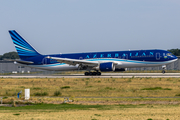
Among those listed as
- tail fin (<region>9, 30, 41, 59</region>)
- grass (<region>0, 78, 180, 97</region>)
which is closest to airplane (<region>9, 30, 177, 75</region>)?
tail fin (<region>9, 30, 41, 59</region>)

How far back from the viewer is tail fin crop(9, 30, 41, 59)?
188ft

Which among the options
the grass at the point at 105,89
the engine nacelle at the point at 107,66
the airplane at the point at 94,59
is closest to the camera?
the grass at the point at 105,89

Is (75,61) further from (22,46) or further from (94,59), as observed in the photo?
(22,46)

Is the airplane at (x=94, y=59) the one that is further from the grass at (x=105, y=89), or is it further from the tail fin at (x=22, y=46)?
the grass at (x=105, y=89)

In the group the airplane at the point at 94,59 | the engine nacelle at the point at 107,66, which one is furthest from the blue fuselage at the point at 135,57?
the engine nacelle at the point at 107,66

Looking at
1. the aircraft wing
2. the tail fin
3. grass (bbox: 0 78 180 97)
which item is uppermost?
the tail fin

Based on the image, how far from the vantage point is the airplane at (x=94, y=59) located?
5044 cm

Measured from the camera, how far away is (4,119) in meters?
14.3

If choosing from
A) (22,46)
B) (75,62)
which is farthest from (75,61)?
(22,46)

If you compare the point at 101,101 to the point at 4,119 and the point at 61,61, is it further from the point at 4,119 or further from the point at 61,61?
the point at 61,61

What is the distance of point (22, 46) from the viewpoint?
190 ft

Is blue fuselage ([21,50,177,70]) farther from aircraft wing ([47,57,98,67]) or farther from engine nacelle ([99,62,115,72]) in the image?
engine nacelle ([99,62,115,72])

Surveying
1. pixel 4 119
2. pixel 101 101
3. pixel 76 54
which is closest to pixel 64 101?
pixel 101 101

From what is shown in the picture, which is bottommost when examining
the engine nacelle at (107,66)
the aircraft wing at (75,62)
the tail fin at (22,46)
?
the engine nacelle at (107,66)
